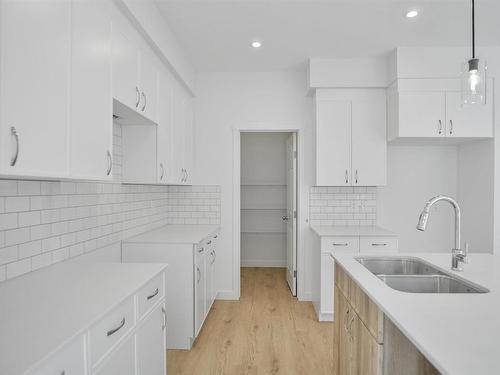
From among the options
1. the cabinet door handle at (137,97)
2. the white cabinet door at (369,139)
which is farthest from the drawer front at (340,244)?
the cabinet door handle at (137,97)

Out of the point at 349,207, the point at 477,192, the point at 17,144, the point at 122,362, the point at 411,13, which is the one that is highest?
the point at 411,13

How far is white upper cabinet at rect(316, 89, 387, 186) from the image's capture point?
3617mm

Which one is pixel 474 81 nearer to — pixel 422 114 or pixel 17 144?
pixel 422 114

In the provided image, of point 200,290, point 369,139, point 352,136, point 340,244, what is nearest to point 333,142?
point 352,136

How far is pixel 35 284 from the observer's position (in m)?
1.53

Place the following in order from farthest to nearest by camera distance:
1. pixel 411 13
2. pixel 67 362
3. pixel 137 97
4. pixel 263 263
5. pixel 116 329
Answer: pixel 263 263 < pixel 411 13 < pixel 137 97 < pixel 116 329 < pixel 67 362

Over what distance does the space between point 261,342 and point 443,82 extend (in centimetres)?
318

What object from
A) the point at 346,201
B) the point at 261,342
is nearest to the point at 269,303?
the point at 261,342

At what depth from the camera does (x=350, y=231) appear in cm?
350

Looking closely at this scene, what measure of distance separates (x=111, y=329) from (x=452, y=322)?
4.29ft

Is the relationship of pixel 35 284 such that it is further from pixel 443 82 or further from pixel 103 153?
pixel 443 82

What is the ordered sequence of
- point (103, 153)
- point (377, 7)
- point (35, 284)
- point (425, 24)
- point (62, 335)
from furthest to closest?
point (425, 24)
point (377, 7)
point (103, 153)
point (35, 284)
point (62, 335)

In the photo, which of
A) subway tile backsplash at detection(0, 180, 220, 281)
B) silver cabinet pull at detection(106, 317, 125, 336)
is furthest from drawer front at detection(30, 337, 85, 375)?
subway tile backsplash at detection(0, 180, 220, 281)

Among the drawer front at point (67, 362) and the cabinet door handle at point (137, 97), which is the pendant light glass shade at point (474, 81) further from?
the drawer front at point (67, 362)
